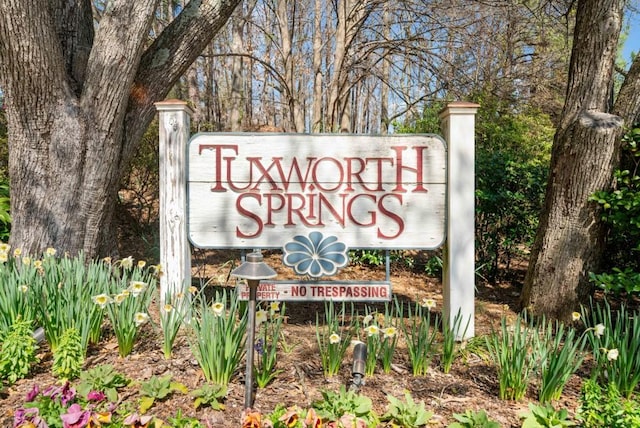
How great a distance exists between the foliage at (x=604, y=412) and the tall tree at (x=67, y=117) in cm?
336

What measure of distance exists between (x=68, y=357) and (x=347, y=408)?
52.4 inches

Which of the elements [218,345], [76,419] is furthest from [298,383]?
[76,419]

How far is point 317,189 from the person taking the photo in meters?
3.02

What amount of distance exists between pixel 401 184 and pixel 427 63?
4925 mm

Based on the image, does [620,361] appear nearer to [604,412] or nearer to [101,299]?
[604,412]

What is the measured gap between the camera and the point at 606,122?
10.7 feet

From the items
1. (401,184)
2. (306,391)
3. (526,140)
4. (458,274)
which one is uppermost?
(526,140)

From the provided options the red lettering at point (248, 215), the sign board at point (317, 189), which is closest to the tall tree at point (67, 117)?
the sign board at point (317, 189)

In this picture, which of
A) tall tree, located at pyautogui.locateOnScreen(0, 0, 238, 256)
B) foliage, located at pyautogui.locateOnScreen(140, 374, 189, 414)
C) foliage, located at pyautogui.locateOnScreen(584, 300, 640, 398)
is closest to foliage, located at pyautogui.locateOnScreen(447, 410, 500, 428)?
foliage, located at pyautogui.locateOnScreen(584, 300, 640, 398)

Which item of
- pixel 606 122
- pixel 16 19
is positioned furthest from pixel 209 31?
pixel 606 122

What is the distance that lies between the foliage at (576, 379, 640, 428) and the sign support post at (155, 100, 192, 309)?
225cm

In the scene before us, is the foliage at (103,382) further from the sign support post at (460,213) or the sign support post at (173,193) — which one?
the sign support post at (460,213)

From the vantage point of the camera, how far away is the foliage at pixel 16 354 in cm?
213

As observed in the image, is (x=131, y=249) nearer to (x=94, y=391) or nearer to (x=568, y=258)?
(x=94, y=391)
